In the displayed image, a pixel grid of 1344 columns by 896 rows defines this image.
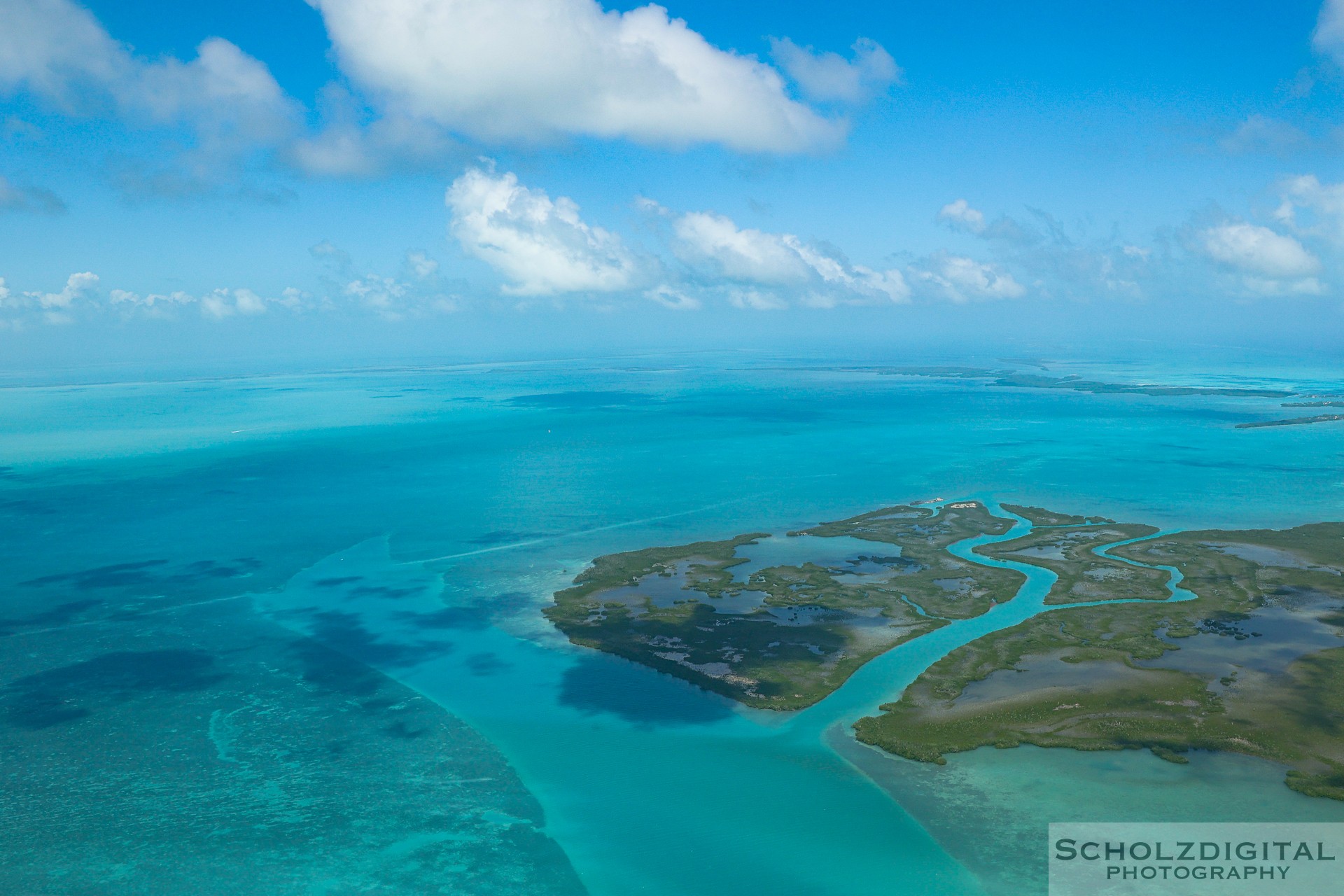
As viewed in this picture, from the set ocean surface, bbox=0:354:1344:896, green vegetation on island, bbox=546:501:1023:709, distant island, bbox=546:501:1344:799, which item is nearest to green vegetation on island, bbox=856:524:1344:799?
distant island, bbox=546:501:1344:799

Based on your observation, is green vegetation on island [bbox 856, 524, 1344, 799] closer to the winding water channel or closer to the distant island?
the distant island

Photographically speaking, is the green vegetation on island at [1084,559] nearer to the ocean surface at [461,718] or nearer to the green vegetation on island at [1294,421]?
the ocean surface at [461,718]

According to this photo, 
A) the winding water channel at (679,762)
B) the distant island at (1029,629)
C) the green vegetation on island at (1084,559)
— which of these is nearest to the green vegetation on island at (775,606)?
the distant island at (1029,629)

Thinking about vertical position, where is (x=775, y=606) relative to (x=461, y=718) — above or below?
above

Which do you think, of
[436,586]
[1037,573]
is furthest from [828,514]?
[436,586]

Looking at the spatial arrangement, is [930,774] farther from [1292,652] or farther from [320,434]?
[320,434]

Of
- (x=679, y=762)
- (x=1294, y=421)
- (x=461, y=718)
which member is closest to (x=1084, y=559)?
(x=679, y=762)

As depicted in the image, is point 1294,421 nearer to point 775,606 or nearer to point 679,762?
point 775,606
